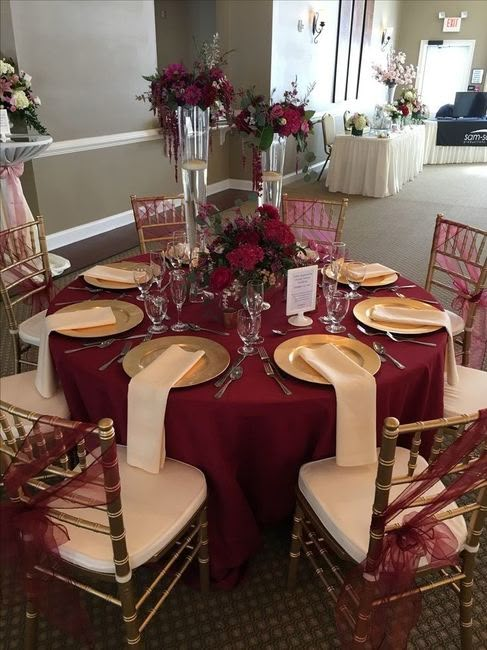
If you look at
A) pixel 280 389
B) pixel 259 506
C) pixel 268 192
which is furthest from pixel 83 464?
pixel 268 192

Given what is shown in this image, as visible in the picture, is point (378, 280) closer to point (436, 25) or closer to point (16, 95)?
point (16, 95)

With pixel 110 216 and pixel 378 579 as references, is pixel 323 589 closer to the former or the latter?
pixel 378 579

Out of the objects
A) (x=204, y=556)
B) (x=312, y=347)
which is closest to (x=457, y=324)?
(x=312, y=347)

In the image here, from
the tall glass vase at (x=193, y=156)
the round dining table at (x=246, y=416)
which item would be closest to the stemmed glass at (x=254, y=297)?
the round dining table at (x=246, y=416)

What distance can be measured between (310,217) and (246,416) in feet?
6.22

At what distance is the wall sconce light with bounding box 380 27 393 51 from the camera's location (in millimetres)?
11024

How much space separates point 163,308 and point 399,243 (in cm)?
409

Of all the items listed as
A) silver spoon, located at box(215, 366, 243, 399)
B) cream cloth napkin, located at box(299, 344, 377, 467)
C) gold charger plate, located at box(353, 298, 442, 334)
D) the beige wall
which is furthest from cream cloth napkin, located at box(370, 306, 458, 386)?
the beige wall

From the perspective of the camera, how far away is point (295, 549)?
168 cm

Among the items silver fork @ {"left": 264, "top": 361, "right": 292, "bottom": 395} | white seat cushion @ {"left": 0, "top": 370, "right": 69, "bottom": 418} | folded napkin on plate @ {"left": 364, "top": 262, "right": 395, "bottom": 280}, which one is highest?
folded napkin on plate @ {"left": 364, "top": 262, "right": 395, "bottom": 280}

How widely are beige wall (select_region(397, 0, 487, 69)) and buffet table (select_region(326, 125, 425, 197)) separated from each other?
532 centimetres

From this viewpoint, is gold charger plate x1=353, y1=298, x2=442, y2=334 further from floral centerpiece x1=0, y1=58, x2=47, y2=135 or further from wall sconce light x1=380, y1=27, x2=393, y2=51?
wall sconce light x1=380, y1=27, x2=393, y2=51

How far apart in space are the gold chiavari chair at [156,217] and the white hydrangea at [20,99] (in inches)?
65.4

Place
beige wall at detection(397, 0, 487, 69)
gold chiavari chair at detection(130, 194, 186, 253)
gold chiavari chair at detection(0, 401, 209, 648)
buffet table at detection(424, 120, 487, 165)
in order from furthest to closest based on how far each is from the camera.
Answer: beige wall at detection(397, 0, 487, 69), buffet table at detection(424, 120, 487, 165), gold chiavari chair at detection(130, 194, 186, 253), gold chiavari chair at detection(0, 401, 209, 648)
